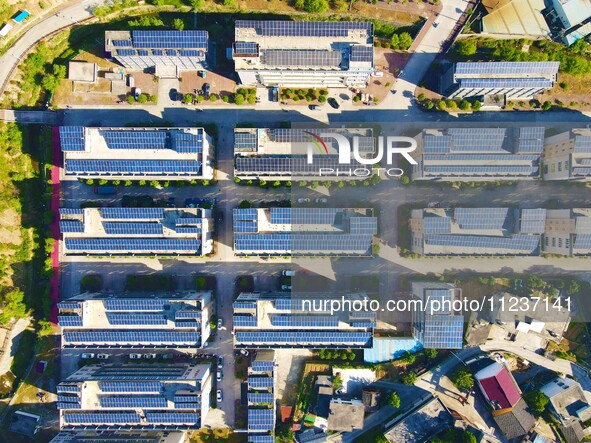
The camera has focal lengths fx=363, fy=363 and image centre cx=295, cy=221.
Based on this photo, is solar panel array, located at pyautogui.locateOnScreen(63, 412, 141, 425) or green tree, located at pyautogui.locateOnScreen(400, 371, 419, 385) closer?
solar panel array, located at pyautogui.locateOnScreen(63, 412, 141, 425)

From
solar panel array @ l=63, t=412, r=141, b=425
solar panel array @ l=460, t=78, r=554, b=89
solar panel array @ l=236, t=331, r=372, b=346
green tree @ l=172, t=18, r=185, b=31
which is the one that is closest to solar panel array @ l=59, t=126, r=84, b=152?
green tree @ l=172, t=18, r=185, b=31

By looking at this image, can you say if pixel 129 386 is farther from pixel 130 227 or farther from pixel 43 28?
pixel 43 28

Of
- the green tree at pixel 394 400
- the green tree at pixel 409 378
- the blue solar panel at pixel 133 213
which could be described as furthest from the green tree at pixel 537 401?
the blue solar panel at pixel 133 213

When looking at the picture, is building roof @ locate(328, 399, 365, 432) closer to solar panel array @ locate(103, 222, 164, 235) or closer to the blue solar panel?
solar panel array @ locate(103, 222, 164, 235)

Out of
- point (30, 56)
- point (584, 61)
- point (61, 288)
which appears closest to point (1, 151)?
point (30, 56)

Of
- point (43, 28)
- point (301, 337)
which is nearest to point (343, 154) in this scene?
point (301, 337)

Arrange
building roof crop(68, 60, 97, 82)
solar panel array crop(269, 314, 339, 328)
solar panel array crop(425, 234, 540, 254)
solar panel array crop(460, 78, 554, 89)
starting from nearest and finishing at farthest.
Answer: solar panel array crop(269, 314, 339, 328)
solar panel array crop(460, 78, 554, 89)
solar panel array crop(425, 234, 540, 254)
building roof crop(68, 60, 97, 82)
